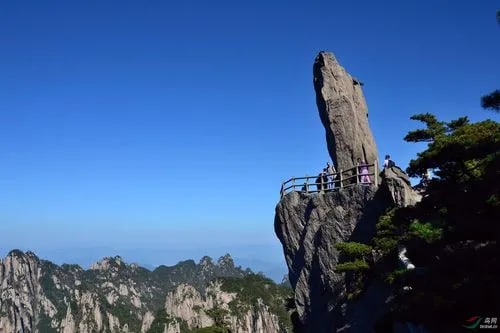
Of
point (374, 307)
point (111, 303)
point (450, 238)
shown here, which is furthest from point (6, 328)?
point (450, 238)

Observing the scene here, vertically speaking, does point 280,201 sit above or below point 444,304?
above

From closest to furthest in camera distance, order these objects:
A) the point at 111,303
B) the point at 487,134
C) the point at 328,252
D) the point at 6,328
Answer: the point at 487,134 < the point at 328,252 < the point at 6,328 < the point at 111,303

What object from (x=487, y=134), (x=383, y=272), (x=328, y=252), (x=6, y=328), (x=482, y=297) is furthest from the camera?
(x=6, y=328)

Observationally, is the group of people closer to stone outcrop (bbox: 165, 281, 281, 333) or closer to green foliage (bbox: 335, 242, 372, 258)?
green foliage (bbox: 335, 242, 372, 258)

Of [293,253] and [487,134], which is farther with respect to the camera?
[293,253]

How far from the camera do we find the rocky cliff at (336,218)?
77.4ft

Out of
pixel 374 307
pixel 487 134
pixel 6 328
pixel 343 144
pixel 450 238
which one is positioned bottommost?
pixel 6 328

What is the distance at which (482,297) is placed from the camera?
10062 mm

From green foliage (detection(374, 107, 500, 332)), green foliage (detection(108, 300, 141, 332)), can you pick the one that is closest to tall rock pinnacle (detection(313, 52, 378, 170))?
green foliage (detection(374, 107, 500, 332))

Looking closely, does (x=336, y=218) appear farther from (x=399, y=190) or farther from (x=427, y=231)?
(x=427, y=231)

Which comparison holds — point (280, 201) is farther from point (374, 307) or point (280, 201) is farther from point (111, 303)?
point (111, 303)

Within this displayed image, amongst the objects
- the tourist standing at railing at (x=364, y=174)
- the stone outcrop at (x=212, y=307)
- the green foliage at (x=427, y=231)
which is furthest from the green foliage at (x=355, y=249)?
the stone outcrop at (x=212, y=307)

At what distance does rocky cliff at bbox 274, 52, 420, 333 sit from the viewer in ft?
77.4

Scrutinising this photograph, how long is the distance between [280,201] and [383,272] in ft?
50.7
